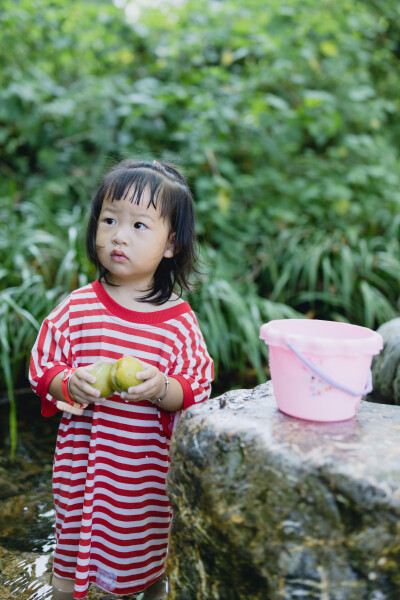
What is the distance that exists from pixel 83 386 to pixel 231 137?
11.1 feet

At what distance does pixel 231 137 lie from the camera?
4.41 m

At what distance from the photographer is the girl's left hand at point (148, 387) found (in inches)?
55.5

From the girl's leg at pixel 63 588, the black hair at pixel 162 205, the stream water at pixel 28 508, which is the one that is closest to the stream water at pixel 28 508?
the stream water at pixel 28 508

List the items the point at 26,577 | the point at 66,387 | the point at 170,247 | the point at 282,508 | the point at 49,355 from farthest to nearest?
the point at 26,577
the point at 170,247
the point at 49,355
the point at 66,387
the point at 282,508

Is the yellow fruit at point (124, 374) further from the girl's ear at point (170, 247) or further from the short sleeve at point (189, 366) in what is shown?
the girl's ear at point (170, 247)

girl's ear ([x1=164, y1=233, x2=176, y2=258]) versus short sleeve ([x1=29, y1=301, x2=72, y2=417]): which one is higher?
girl's ear ([x1=164, y1=233, x2=176, y2=258])

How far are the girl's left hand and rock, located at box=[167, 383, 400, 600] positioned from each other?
0.41ft

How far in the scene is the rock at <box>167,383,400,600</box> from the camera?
1131 millimetres

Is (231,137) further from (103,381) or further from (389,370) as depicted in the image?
(103,381)

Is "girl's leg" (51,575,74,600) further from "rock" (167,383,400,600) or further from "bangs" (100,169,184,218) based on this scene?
"bangs" (100,169,184,218)

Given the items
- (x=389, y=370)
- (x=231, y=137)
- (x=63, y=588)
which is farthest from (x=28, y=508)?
(x=231, y=137)

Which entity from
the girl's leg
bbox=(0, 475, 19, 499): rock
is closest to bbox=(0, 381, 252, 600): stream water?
bbox=(0, 475, 19, 499): rock

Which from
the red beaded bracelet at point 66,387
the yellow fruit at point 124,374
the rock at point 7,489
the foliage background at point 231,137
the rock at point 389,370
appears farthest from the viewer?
the foliage background at point 231,137

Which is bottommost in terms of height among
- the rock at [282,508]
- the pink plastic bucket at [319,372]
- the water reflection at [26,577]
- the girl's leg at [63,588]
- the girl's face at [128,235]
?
the water reflection at [26,577]
